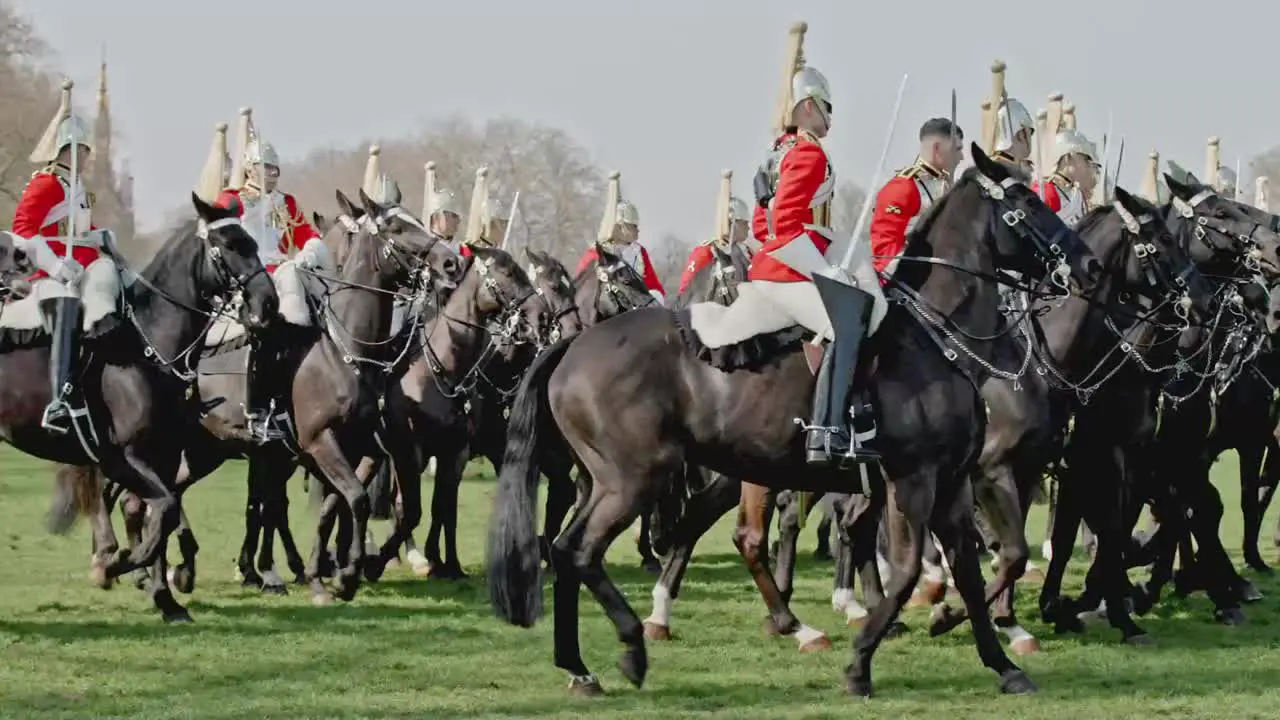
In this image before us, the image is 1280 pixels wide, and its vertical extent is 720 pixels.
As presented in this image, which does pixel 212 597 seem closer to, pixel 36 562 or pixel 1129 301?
pixel 36 562

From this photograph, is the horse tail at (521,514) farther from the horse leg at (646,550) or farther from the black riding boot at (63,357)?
the horse leg at (646,550)

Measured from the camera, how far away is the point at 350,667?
955 cm

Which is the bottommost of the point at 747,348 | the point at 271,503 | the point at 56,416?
the point at 271,503

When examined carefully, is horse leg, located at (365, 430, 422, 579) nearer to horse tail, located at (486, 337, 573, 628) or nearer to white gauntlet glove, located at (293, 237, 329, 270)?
white gauntlet glove, located at (293, 237, 329, 270)

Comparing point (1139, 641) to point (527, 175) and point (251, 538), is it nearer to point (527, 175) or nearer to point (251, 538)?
point (251, 538)

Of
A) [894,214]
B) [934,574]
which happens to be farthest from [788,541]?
[894,214]

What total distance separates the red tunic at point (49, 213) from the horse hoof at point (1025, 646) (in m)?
5.97

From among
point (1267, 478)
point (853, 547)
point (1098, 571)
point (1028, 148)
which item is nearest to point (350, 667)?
point (853, 547)

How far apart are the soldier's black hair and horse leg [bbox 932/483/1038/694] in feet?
6.28

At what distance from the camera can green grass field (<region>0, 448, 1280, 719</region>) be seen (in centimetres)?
839

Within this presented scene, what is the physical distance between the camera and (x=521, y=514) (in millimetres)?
8617

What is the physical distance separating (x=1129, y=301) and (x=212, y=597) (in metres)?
6.23

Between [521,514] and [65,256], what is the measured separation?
14.5 ft

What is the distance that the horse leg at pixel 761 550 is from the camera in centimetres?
1046
